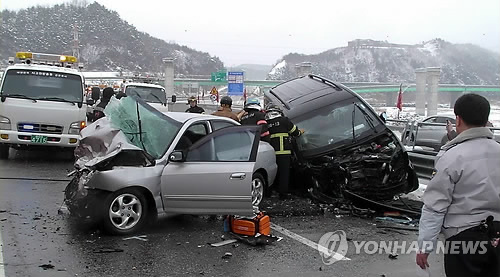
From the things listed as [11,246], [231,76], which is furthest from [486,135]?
[231,76]

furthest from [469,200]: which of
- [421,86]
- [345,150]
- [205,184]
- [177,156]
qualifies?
[421,86]

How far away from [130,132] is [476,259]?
483cm

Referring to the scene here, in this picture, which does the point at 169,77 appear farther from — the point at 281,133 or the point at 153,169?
the point at 153,169

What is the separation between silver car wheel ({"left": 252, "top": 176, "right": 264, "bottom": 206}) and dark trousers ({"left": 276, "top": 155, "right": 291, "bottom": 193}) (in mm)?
519

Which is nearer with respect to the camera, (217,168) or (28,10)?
(217,168)

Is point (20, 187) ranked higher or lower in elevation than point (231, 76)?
lower

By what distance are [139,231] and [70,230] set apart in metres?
0.86

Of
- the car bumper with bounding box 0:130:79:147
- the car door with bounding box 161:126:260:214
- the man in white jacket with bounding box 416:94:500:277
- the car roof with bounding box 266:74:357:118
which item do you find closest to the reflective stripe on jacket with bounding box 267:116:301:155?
the car roof with bounding box 266:74:357:118

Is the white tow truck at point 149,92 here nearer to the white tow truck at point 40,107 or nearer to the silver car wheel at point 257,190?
the white tow truck at point 40,107

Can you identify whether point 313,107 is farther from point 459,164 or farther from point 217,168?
point 459,164

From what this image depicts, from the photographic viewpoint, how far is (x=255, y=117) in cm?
897

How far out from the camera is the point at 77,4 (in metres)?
124

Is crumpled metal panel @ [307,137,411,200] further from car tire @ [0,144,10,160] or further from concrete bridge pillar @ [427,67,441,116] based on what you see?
concrete bridge pillar @ [427,67,441,116]

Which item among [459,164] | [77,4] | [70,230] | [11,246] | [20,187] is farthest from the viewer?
[77,4]
